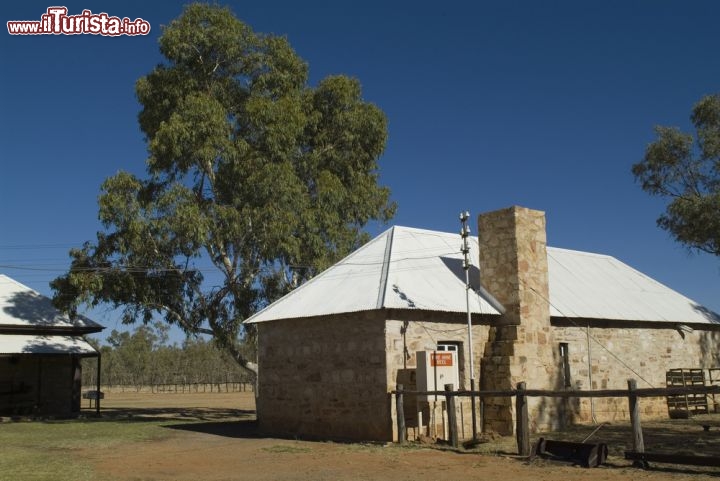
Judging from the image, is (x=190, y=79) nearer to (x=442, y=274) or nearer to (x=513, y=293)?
(x=442, y=274)

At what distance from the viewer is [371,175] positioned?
32.0 meters

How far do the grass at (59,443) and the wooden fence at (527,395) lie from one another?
21.1 feet

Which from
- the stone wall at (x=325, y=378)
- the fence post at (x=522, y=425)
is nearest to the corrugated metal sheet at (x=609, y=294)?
A: the stone wall at (x=325, y=378)

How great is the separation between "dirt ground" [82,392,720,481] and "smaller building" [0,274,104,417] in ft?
38.0

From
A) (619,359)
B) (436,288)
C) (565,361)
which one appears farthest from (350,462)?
A: (619,359)

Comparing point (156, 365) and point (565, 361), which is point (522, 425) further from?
point (156, 365)

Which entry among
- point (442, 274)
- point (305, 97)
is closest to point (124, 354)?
point (305, 97)

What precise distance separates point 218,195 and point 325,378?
11.3 m

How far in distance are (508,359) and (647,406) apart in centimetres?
660

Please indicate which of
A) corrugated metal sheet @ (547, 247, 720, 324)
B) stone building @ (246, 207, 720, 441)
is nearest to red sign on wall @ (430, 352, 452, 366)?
stone building @ (246, 207, 720, 441)

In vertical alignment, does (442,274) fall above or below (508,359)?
above

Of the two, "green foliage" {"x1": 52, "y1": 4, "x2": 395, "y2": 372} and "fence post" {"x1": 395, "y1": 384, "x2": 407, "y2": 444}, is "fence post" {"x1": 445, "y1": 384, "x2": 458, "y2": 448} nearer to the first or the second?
"fence post" {"x1": 395, "y1": 384, "x2": 407, "y2": 444}

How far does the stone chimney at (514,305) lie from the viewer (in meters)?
17.7

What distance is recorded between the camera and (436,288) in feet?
61.2
